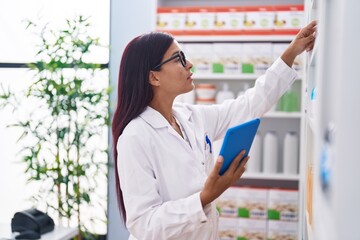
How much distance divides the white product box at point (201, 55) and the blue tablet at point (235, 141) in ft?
6.21

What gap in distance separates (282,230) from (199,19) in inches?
64.0

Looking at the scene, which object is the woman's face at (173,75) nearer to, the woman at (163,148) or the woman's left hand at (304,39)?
the woman at (163,148)

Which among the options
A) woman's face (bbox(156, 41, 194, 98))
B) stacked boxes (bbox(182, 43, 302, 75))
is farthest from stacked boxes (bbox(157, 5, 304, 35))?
woman's face (bbox(156, 41, 194, 98))

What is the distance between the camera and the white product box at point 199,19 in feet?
11.4

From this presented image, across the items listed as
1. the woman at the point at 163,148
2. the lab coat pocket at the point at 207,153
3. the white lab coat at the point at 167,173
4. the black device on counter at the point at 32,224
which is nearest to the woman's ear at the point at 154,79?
the woman at the point at 163,148

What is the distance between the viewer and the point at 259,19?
11.1 feet

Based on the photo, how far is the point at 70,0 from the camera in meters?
4.41

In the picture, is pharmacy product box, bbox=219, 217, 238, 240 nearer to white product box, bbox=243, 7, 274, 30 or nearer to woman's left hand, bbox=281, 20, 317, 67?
white product box, bbox=243, 7, 274, 30

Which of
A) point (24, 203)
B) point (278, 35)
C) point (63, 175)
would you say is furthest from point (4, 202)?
point (278, 35)

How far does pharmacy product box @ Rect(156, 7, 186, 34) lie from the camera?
11.5 feet

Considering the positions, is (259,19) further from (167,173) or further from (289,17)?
(167,173)

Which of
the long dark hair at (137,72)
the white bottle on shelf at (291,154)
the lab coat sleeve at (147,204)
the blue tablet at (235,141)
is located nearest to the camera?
the blue tablet at (235,141)

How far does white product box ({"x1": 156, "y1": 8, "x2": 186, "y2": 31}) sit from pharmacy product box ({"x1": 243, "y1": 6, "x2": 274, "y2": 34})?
467mm

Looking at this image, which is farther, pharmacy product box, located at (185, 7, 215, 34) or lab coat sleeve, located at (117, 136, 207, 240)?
pharmacy product box, located at (185, 7, 215, 34)
